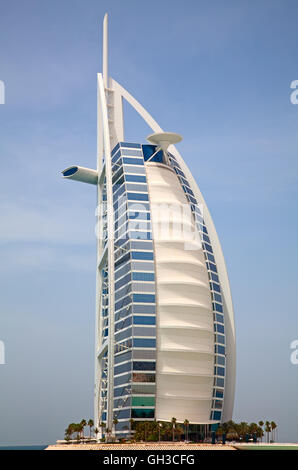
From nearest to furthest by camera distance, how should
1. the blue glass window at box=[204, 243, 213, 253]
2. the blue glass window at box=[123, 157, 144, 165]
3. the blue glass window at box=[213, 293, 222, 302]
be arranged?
the blue glass window at box=[213, 293, 222, 302], the blue glass window at box=[204, 243, 213, 253], the blue glass window at box=[123, 157, 144, 165]

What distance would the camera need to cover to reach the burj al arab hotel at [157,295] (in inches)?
4894

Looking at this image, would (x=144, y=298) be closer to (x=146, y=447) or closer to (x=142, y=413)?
(x=142, y=413)

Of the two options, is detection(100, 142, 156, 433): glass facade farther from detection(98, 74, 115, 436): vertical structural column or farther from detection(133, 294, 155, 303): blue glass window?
detection(98, 74, 115, 436): vertical structural column

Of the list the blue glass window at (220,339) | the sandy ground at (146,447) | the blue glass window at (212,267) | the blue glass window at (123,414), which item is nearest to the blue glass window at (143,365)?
the blue glass window at (123,414)

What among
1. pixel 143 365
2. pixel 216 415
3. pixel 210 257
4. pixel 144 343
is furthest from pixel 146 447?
pixel 210 257

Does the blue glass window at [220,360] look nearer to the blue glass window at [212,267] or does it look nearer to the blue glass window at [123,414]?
the blue glass window at [212,267]

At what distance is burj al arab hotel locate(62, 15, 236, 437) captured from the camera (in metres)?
124

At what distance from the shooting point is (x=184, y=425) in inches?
4870

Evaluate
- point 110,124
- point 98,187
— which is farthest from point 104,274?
point 110,124

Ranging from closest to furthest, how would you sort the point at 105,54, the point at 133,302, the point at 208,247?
the point at 133,302 → the point at 208,247 → the point at 105,54

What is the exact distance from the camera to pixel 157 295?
12800cm

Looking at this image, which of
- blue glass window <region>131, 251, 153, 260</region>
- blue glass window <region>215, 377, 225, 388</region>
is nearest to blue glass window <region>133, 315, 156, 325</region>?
blue glass window <region>131, 251, 153, 260</region>

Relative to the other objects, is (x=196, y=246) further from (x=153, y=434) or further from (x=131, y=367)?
(x=153, y=434)

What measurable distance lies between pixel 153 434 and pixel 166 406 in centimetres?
645
